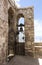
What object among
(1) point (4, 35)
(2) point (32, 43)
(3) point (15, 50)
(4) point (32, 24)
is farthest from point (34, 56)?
(1) point (4, 35)

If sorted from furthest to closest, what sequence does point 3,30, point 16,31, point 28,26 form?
point 16,31 → point 28,26 → point 3,30

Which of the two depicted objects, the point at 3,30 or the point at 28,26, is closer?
the point at 3,30

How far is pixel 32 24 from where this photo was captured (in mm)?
6625

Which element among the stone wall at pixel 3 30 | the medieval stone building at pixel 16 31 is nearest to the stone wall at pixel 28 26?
the medieval stone building at pixel 16 31

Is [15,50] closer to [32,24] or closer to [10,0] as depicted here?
[32,24]

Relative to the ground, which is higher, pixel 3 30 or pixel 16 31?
pixel 16 31

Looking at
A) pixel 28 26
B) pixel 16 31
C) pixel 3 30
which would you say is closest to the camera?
pixel 3 30

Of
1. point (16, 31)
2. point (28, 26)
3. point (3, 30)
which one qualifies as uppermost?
point (28, 26)

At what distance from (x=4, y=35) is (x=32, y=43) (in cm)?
243

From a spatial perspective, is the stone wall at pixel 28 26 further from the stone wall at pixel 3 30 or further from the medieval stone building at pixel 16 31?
the stone wall at pixel 3 30

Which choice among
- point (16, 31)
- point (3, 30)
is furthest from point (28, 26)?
point (3, 30)

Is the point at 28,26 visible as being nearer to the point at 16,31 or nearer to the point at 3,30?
the point at 16,31

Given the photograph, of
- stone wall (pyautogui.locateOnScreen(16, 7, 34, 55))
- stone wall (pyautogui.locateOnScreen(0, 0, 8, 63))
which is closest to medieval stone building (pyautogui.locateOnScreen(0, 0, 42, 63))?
stone wall (pyautogui.locateOnScreen(16, 7, 34, 55))

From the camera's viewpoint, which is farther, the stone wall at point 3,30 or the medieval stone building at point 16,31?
the medieval stone building at point 16,31
